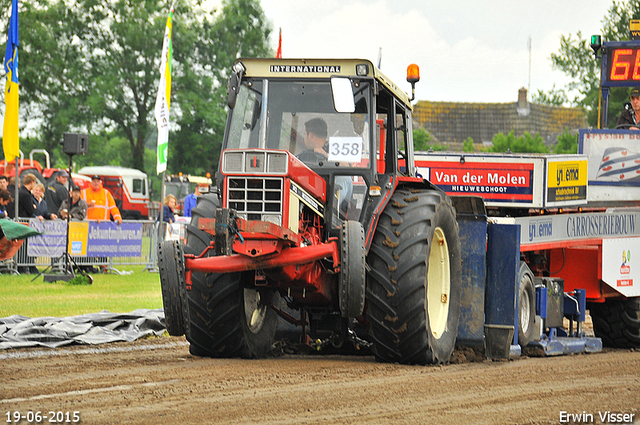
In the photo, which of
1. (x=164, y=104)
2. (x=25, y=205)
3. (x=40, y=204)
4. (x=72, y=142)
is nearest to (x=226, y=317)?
(x=72, y=142)

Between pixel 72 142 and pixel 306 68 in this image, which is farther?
pixel 72 142

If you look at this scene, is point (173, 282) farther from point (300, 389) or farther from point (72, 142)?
point (72, 142)

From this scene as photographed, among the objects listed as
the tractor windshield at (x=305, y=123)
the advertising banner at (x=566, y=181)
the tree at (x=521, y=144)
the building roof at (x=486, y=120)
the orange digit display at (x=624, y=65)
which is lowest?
the advertising banner at (x=566, y=181)

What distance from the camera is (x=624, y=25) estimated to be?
48.8 meters

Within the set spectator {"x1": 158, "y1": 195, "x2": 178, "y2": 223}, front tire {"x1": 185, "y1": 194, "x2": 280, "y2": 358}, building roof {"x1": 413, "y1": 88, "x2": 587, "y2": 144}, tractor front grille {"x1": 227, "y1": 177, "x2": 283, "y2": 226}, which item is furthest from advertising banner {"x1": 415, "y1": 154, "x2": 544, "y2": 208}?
building roof {"x1": 413, "y1": 88, "x2": 587, "y2": 144}

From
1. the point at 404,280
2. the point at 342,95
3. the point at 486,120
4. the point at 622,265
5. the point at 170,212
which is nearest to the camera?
the point at 342,95

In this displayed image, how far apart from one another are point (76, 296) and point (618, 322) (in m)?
8.07

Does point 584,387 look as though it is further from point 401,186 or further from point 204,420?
point 204,420

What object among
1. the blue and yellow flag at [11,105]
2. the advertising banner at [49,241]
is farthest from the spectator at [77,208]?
the blue and yellow flag at [11,105]

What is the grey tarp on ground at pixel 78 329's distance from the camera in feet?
30.1

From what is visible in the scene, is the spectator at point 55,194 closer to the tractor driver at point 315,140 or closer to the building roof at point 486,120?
the tractor driver at point 315,140

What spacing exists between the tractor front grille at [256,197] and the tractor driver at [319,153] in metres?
0.79

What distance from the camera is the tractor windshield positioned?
25.2 ft

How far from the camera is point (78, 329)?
974 centimetres
